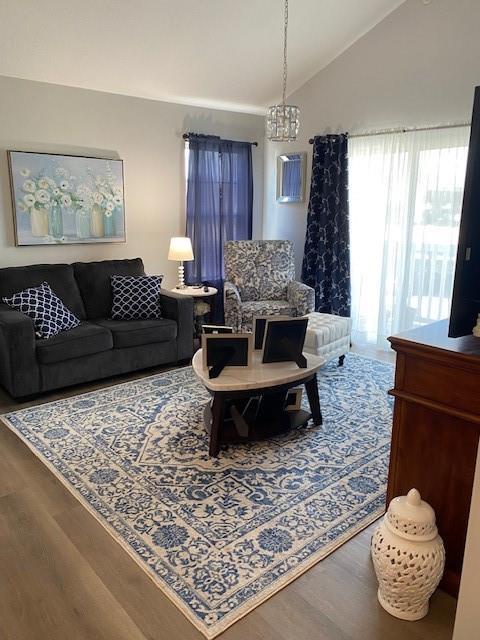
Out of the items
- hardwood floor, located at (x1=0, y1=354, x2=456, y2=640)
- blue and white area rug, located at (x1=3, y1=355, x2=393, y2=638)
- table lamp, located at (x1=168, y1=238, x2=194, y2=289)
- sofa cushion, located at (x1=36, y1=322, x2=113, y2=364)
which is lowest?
hardwood floor, located at (x1=0, y1=354, x2=456, y2=640)

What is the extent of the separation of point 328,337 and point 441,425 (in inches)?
91.6

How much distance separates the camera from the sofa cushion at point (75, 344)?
3.70 m

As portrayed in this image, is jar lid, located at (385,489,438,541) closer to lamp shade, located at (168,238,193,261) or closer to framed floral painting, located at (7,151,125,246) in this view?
lamp shade, located at (168,238,193,261)

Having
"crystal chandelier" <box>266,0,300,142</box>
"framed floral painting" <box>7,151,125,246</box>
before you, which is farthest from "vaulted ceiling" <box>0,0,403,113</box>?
"crystal chandelier" <box>266,0,300,142</box>

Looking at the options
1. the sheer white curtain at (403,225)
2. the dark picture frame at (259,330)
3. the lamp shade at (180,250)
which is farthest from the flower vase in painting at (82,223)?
the sheer white curtain at (403,225)

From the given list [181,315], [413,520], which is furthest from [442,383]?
[181,315]

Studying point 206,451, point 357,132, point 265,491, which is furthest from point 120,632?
point 357,132

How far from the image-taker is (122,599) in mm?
1938

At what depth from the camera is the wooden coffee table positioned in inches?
116

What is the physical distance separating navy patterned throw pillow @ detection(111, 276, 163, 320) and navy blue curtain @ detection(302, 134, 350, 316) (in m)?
1.94

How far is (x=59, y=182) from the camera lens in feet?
14.8

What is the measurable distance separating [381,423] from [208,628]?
6.58ft

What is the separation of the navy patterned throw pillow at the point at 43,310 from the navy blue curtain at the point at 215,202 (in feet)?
5.90

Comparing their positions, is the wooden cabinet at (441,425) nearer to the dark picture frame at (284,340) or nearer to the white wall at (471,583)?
the white wall at (471,583)
